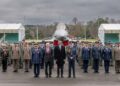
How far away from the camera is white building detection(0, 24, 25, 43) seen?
3445 inches

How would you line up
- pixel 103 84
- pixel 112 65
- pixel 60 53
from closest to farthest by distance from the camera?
1. pixel 103 84
2. pixel 60 53
3. pixel 112 65

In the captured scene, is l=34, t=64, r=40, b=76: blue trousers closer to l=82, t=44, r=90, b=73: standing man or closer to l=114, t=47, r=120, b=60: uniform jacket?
l=82, t=44, r=90, b=73: standing man

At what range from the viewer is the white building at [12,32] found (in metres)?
87.5

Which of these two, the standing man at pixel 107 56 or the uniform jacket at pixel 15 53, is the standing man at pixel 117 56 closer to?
the standing man at pixel 107 56

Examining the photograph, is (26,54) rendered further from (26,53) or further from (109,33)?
(109,33)

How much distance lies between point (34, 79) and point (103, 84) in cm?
386

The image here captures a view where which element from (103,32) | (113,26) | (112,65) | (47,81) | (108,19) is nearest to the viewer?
(47,81)

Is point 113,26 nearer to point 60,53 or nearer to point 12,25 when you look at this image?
point 12,25

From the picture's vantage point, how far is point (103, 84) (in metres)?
20.5

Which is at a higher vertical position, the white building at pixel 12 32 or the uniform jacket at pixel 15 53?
the white building at pixel 12 32

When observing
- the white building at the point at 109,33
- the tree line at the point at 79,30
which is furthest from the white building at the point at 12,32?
the tree line at the point at 79,30

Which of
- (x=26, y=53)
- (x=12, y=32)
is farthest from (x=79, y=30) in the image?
(x=26, y=53)

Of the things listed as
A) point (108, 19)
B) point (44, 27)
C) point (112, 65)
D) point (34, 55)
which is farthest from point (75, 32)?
point (34, 55)

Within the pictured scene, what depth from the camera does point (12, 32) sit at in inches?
3494
